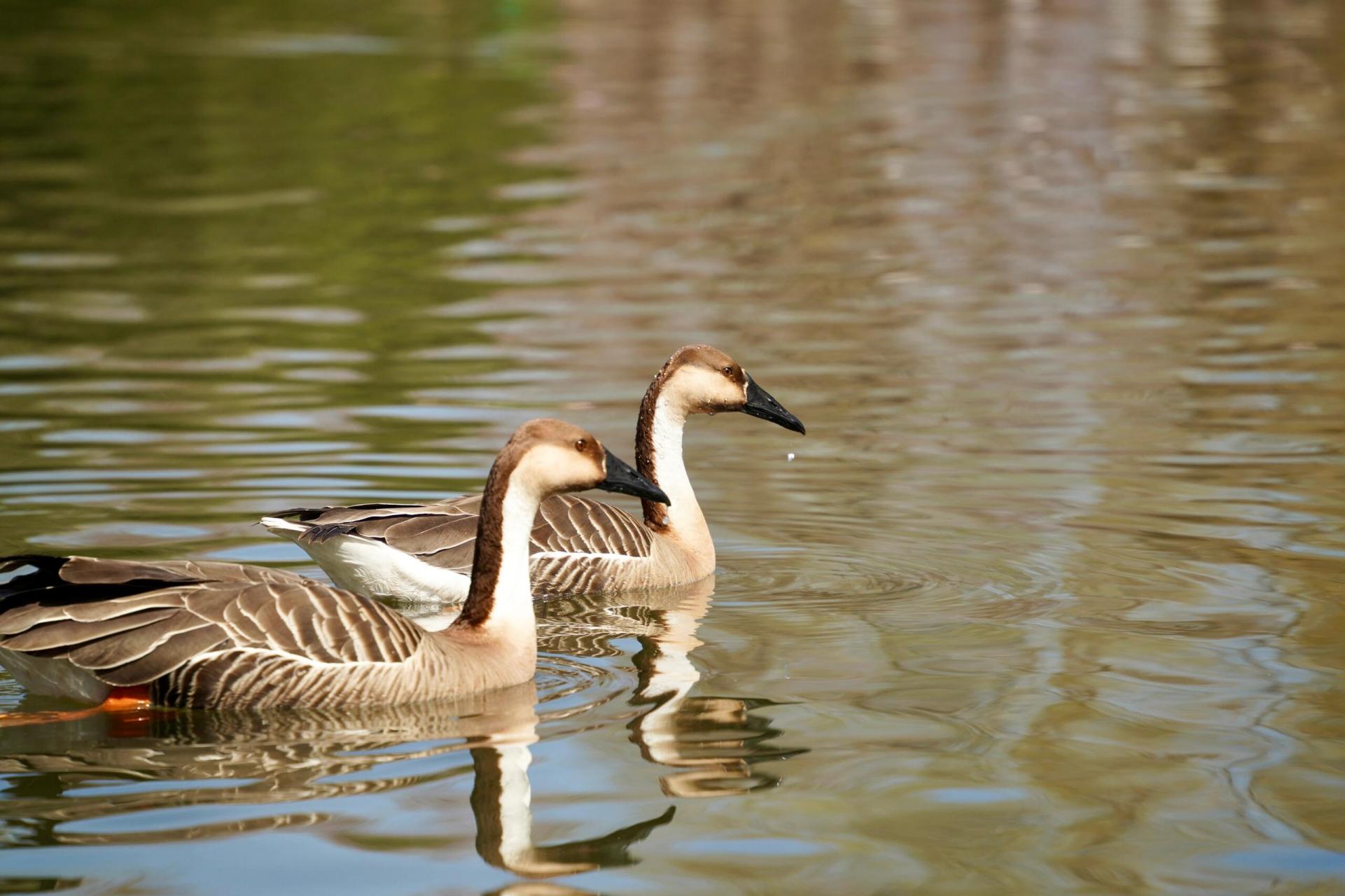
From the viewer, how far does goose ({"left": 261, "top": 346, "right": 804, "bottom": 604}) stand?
33.6 feet

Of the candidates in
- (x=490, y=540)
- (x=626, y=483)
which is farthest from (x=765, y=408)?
(x=490, y=540)

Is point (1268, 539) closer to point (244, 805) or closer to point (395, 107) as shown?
point (244, 805)

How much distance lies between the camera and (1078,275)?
2095cm

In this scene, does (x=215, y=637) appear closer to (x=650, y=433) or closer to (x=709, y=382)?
(x=650, y=433)

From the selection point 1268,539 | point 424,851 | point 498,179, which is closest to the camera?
point 424,851

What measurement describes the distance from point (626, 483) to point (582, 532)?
1.96 metres

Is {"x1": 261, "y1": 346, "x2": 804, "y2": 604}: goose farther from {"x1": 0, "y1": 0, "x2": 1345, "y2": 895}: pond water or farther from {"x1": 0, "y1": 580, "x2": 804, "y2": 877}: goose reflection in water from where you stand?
{"x1": 0, "y1": 580, "x2": 804, "y2": 877}: goose reflection in water

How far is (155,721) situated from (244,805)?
1.16 meters

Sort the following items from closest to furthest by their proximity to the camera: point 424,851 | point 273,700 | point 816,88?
point 424,851, point 273,700, point 816,88

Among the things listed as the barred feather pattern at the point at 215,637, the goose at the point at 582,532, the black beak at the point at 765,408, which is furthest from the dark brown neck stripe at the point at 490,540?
the black beak at the point at 765,408

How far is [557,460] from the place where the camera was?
349 inches

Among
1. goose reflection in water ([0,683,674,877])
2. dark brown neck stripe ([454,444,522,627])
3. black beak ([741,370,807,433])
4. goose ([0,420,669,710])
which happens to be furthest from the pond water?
black beak ([741,370,807,433])

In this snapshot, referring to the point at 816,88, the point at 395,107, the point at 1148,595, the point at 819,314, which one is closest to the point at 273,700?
the point at 1148,595

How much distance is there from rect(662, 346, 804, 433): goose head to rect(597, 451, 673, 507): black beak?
101 inches
